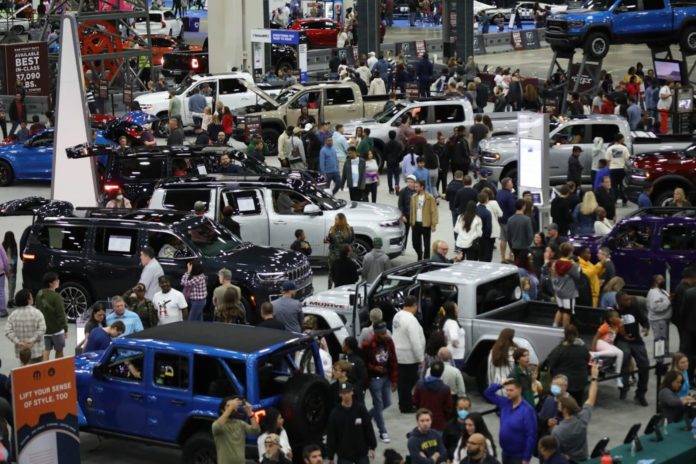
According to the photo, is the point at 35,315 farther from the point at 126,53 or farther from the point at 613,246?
the point at 126,53

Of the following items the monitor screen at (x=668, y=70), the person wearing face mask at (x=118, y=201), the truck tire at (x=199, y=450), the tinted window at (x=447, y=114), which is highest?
the monitor screen at (x=668, y=70)

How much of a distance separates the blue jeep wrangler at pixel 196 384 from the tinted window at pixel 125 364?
1 cm

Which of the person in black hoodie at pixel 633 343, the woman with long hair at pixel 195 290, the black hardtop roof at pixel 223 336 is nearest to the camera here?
the black hardtop roof at pixel 223 336

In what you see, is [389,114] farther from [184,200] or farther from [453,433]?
[453,433]

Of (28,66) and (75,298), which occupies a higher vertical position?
(28,66)

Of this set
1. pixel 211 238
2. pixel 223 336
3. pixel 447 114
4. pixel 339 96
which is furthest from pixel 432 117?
pixel 223 336

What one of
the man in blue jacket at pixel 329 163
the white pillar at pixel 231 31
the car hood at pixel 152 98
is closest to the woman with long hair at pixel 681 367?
the man in blue jacket at pixel 329 163

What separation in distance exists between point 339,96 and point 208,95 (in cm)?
407

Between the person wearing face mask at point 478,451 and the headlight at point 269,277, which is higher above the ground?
the headlight at point 269,277

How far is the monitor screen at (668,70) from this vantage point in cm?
3506

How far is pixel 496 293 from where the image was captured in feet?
54.0

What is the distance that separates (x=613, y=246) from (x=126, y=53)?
22098 mm

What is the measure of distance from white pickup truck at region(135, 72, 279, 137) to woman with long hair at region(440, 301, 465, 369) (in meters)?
20.5

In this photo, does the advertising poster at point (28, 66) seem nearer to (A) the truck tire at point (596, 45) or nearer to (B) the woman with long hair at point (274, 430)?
(A) the truck tire at point (596, 45)
